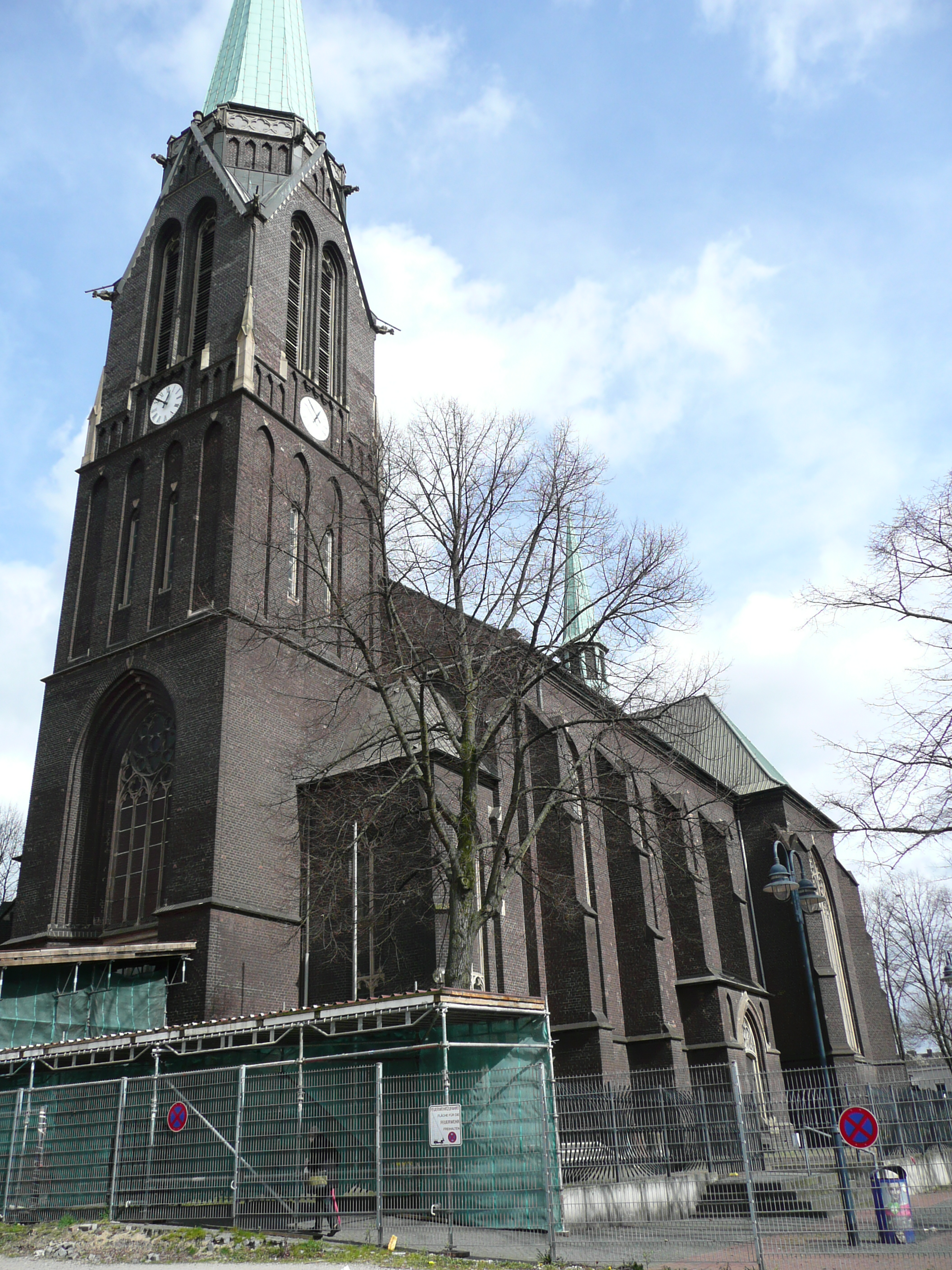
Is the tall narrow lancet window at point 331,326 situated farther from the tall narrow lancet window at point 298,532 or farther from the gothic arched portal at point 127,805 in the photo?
the gothic arched portal at point 127,805

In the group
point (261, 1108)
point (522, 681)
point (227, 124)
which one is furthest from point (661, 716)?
A: point (227, 124)

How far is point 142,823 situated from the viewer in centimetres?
2414

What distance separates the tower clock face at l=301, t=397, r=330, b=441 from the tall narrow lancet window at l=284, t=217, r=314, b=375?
38.3 inches

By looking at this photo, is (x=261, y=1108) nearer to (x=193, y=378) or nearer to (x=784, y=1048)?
(x=193, y=378)

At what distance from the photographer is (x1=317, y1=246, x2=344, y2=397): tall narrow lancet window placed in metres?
30.9

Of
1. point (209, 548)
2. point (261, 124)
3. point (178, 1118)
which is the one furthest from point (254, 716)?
point (261, 124)

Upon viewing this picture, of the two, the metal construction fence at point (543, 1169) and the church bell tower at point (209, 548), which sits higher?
the church bell tower at point (209, 548)

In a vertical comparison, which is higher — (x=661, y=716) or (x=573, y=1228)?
(x=661, y=716)

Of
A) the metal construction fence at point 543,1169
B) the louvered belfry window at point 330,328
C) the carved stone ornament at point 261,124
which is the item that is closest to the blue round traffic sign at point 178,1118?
the metal construction fence at point 543,1169

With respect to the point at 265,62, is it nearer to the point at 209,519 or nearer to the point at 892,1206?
the point at 209,519

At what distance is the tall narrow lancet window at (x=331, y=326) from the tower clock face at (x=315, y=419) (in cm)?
92

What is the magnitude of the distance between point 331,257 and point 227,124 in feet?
16.8

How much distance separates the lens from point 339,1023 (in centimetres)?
1599

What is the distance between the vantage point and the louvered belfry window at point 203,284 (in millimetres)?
29234
